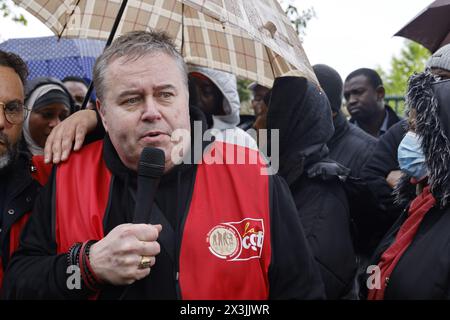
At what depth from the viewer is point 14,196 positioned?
2.70 m

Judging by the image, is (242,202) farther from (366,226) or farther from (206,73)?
(206,73)

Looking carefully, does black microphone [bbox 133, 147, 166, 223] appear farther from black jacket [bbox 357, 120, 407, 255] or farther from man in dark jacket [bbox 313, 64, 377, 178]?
man in dark jacket [bbox 313, 64, 377, 178]

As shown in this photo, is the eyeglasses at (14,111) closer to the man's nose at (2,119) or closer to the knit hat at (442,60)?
the man's nose at (2,119)

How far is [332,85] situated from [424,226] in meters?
2.17

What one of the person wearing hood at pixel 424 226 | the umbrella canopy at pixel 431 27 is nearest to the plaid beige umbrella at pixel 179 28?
the person wearing hood at pixel 424 226

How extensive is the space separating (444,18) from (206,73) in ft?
5.80

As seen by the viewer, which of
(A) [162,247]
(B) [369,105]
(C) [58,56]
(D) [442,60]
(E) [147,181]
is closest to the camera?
(E) [147,181]

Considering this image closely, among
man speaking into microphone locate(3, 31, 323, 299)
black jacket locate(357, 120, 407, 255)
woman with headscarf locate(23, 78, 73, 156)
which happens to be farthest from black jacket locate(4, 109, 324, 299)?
woman with headscarf locate(23, 78, 73, 156)

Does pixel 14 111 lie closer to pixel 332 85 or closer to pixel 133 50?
pixel 133 50

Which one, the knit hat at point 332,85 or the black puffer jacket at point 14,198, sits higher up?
the knit hat at point 332,85

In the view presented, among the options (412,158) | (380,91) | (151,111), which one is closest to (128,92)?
(151,111)

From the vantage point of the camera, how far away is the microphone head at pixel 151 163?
2072mm

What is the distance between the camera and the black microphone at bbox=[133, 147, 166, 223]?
201 centimetres

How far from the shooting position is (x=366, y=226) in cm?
354
